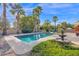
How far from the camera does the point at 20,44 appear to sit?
4.90ft

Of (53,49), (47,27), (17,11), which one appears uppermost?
(17,11)

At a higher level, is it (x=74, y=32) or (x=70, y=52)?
(x=74, y=32)

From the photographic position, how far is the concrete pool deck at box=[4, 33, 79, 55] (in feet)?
4.87

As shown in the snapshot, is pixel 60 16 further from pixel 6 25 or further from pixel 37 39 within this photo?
pixel 6 25

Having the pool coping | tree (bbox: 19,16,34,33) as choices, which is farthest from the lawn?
tree (bbox: 19,16,34,33)

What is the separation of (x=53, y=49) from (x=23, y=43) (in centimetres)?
24

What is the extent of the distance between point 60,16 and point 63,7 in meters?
0.08

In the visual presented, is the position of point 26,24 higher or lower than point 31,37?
higher

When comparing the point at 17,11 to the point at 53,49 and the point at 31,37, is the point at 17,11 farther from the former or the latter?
the point at 53,49

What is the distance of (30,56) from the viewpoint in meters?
1.47

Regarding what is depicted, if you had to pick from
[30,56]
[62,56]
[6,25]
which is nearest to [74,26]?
[62,56]

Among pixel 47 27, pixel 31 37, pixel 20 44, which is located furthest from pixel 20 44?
pixel 47 27

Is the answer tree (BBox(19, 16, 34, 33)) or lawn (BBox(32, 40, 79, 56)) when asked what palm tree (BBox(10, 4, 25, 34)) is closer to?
tree (BBox(19, 16, 34, 33))

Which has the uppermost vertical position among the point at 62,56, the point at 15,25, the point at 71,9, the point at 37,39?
the point at 71,9
